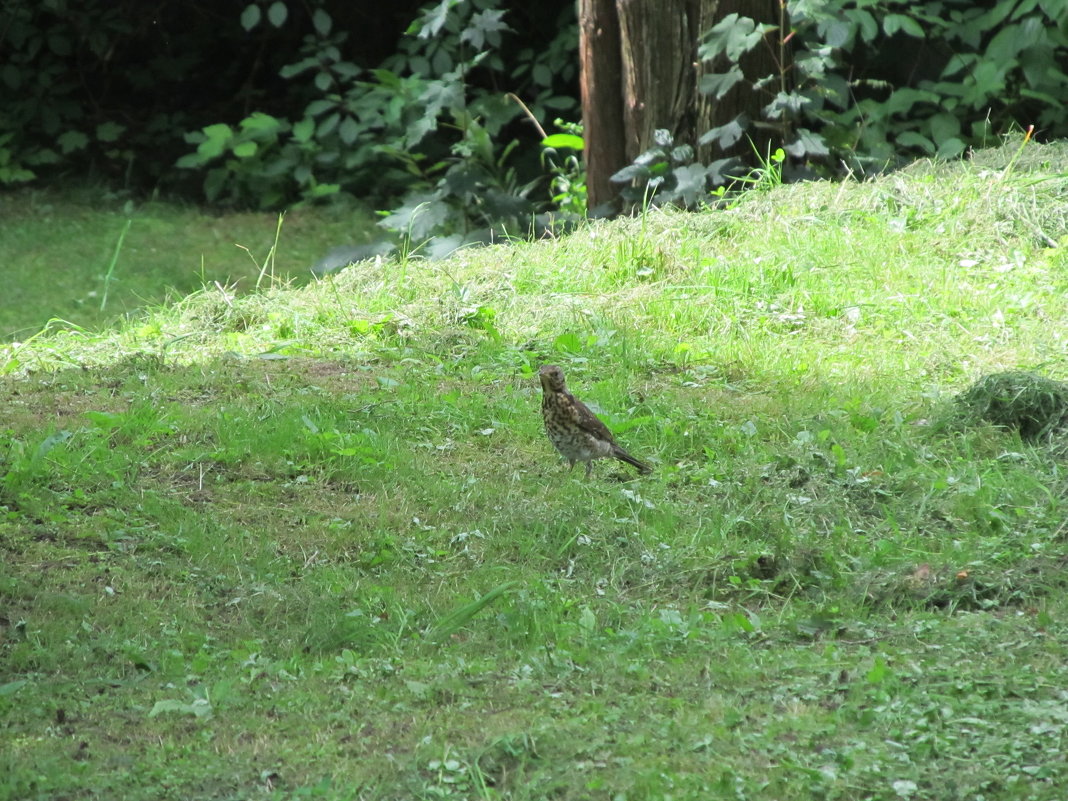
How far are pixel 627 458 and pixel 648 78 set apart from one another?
15.0 ft

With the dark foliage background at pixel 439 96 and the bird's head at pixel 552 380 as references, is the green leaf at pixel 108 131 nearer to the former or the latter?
the dark foliage background at pixel 439 96

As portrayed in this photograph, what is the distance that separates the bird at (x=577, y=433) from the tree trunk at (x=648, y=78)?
4229 mm

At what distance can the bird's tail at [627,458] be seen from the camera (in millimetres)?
5449

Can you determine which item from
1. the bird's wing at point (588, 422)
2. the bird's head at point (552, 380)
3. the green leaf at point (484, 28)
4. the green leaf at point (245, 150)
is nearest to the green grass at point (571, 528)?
the bird's wing at point (588, 422)

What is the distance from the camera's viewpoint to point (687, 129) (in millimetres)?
9344

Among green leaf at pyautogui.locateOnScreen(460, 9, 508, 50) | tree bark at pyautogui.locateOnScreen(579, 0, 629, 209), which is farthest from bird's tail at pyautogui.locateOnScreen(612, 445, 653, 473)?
green leaf at pyautogui.locateOnScreen(460, 9, 508, 50)

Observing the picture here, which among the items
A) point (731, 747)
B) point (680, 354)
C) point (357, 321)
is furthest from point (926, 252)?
point (731, 747)

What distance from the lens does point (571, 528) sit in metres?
4.98

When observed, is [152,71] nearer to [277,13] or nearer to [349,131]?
[277,13]

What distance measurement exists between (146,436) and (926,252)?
4.54 metres

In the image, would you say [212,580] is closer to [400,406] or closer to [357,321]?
[400,406]

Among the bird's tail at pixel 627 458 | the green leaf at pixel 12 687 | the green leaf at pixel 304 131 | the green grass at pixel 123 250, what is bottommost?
the green grass at pixel 123 250

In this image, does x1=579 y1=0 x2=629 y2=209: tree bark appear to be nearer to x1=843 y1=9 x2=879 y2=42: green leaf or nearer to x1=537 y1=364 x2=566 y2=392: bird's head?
x1=843 y1=9 x2=879 y2=42: green leaf

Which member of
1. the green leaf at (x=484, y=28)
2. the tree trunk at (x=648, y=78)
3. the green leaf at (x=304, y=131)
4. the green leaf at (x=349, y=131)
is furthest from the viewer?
the green leaf at (x=304, y=131)
